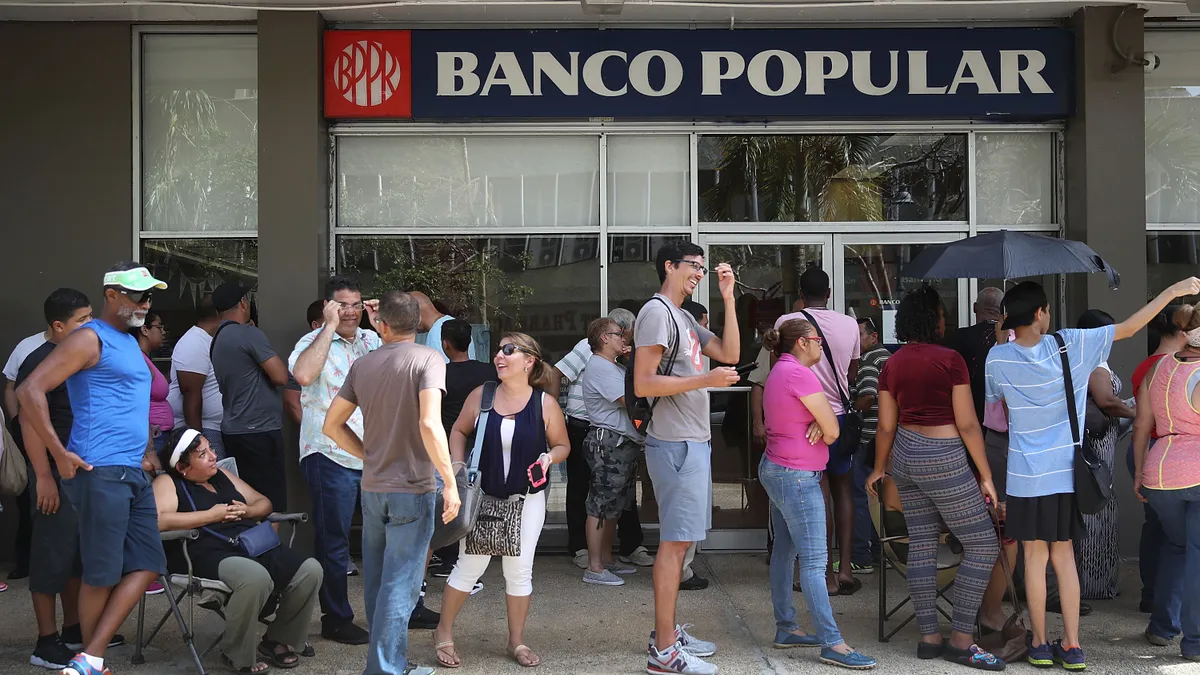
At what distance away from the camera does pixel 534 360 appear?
532 cm

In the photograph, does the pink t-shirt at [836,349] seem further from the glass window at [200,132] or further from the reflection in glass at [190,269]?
the glass window at [200,132]

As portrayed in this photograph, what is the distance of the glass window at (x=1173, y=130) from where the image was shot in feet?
26.8

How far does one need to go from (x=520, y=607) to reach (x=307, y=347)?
1.77 m

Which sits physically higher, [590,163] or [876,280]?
[590,163]

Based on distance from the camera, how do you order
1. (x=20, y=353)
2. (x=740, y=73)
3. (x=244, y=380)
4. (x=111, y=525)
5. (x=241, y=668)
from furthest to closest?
1. (x=740, y=73)
2. (x=20, y=353)
3. (x=244, y=380)
4. (x=241, y=668)
5. (x=111, y=525)

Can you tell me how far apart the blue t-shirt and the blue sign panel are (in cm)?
321

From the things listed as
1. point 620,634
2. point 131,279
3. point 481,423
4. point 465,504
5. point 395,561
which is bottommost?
point 620,634

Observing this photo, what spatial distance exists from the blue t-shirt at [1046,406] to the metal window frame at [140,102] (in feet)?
17.9

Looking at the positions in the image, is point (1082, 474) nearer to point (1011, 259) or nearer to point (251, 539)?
point (1011, 259)

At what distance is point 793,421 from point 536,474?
1294 mm

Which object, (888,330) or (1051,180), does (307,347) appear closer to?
A: (888,330)

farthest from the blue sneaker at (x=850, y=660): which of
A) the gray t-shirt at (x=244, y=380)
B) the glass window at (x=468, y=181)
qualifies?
the glass window at (x=468, y=181)

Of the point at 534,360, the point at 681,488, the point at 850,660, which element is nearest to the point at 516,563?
the point at 681,488

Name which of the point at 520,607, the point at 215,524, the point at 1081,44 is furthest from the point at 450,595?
the point at 1081,44
